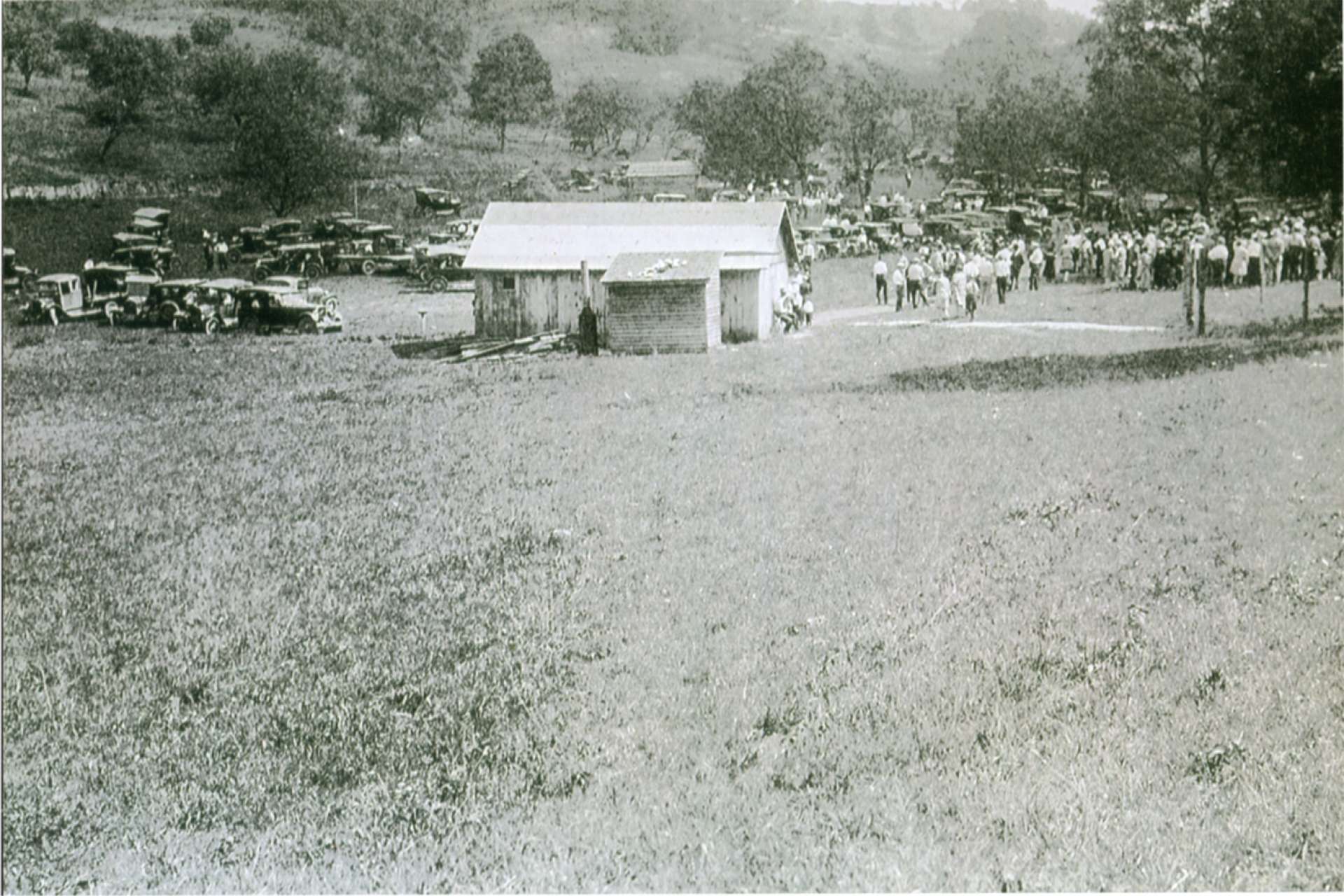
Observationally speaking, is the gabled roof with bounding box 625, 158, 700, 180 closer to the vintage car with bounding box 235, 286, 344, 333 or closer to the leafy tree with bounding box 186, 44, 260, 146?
the leafy tree with bounding box 186, 44, 260, 146

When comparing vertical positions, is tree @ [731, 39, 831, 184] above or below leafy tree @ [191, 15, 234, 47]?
below

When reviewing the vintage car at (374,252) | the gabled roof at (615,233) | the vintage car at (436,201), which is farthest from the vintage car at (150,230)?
the gabled roof at (615,233)

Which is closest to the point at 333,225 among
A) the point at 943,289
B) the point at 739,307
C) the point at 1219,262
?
the point at 739,307

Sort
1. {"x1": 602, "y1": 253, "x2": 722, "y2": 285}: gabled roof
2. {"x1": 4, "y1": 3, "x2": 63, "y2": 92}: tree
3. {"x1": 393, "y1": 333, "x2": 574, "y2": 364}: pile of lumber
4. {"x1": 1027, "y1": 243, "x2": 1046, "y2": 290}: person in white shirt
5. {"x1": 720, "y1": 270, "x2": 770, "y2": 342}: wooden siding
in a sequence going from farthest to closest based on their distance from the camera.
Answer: {"x1": 1027, "y1": 243, "x2": 1046, "y2": 290}: person in white shirt → {"x1": 720, "y1": 270, "x2": 770, "y2": 342}: wooden siding → {"x1": 602, "y1": 253, "x2": 722, "y2": 285}: gabled roof → {"x1": 393, "y1": 333, "x2": 574, "y2": 364}: pile of lumber → {"x1": 4, "y1": 3, "x2": 63, "y2": 92}: tree

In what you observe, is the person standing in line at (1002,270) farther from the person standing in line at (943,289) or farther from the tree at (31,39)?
the tree at (31,39)

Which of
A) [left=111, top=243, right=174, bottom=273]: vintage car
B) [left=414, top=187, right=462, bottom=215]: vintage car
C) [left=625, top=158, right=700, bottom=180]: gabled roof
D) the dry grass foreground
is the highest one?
[left=625, top=158, right=700, bottom=180]: gabled roof

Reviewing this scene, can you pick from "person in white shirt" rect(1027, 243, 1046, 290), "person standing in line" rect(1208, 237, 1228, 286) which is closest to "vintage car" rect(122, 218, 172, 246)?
"person in white shirt" rect(1027, 243, 1046, 290)

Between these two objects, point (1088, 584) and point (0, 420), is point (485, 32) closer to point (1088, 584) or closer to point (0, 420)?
point (0, 420)
